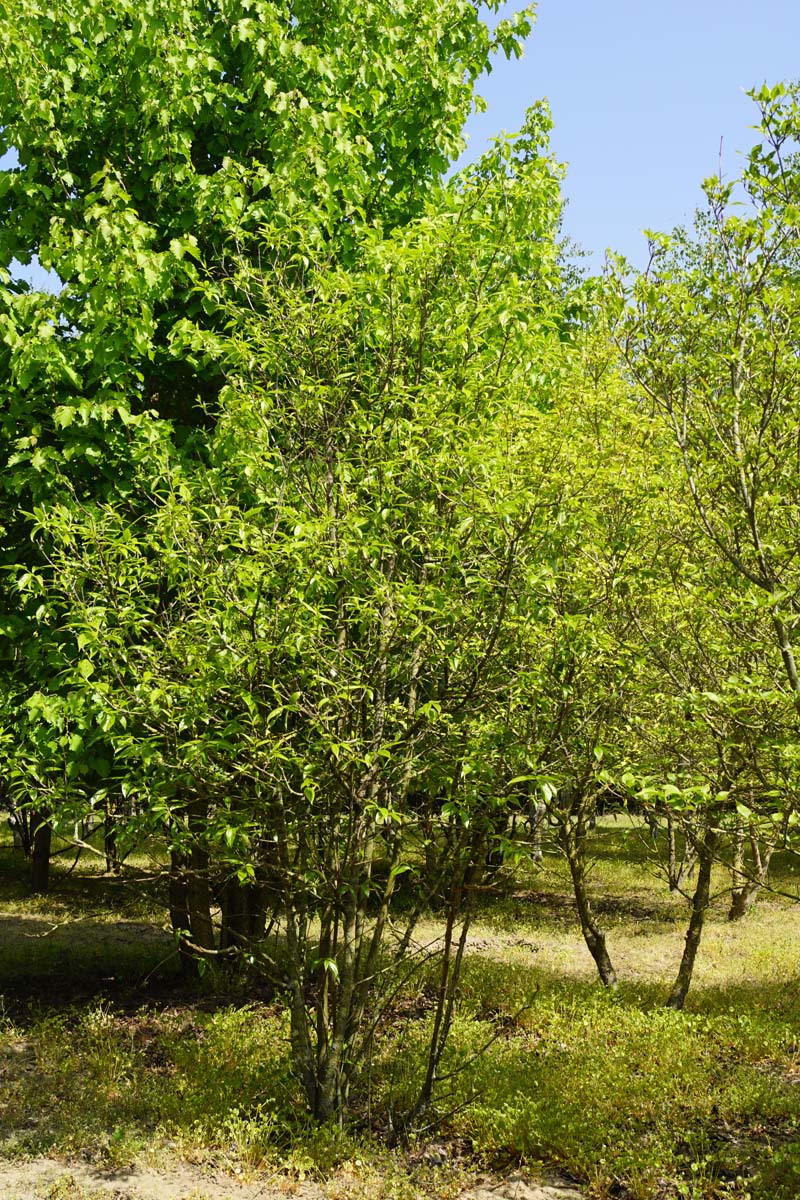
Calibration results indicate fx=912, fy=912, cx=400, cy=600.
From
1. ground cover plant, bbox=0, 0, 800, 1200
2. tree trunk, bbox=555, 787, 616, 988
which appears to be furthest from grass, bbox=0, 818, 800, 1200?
tree trunk, bbox=555, 787, 616, 988

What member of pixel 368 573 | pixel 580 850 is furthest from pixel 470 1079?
pixel 368 573

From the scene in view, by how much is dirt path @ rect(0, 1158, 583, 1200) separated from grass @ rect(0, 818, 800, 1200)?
0.11m

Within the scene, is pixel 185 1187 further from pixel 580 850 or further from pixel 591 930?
pixel 591 930

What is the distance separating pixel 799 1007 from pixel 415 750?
677 cm

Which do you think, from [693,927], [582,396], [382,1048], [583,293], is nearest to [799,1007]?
[693,927]

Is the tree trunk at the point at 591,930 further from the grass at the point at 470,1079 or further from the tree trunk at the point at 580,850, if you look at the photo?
the grass at the point at 470,1079

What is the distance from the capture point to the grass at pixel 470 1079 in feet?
20.1

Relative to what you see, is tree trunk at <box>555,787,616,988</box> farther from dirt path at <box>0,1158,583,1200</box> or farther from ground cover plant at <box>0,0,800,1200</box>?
dirt path at <box>0,1158,583,1200</box>

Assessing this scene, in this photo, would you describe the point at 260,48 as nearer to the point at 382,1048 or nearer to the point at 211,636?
the point at 211,636

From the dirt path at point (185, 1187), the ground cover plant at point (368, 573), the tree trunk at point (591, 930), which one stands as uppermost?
the ground cover plant at point (368, 573)

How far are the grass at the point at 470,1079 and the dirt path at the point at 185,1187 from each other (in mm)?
110

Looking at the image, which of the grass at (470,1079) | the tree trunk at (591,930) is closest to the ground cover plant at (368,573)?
the grass at (470,1079)

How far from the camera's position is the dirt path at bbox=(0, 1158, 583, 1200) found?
561 centimetres

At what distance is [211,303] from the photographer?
24.3 feet
